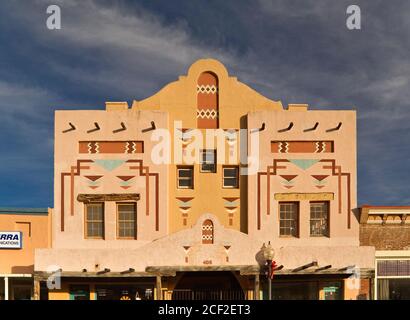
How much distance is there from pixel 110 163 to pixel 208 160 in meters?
4.86

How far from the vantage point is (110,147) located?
2336 centimetres

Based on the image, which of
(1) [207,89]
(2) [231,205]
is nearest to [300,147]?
(2) [231,205]

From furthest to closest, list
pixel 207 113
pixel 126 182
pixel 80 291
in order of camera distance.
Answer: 1. pixel 207 113
2. pixel 126 182
3. pixel 80 291

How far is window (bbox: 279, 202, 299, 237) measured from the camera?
76.0 feet

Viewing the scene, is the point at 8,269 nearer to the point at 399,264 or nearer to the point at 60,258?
the point at 60,258

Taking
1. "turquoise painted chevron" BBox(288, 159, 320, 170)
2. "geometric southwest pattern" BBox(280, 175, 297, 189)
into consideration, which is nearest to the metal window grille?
"geometric southwest pattern" BBox(280, 175, 297, 189)

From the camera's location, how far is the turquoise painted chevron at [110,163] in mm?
23141

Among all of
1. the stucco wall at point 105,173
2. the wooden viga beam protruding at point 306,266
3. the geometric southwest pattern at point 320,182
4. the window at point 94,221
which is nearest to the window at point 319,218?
the geometric southwest pattern at point 320,182

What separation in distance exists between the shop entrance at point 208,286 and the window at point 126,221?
331 cm

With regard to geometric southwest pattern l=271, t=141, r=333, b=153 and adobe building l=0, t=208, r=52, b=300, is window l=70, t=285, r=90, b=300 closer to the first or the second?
adobe building l=0, t=208, r=52, b=300

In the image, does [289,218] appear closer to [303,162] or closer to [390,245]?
[303,162]

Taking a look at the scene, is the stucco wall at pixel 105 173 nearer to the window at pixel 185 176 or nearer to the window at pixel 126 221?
the window at pixel 126 221

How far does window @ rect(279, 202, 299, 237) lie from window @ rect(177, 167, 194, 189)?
15.2 feet

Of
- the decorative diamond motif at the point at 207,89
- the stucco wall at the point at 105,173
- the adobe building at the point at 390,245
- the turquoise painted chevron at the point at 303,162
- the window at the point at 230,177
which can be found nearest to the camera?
the stucco wall at the point at 105,173
